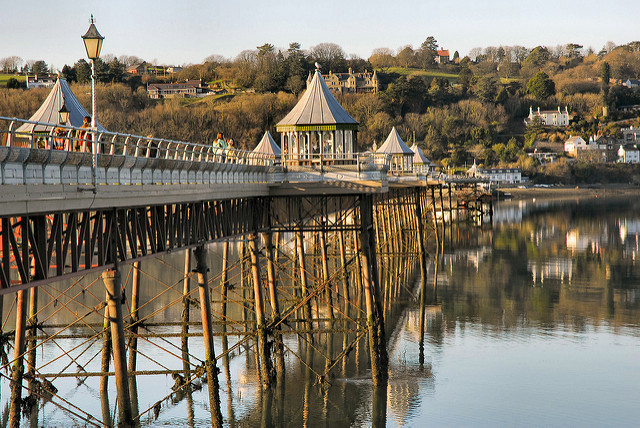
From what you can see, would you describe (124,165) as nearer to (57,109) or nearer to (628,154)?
(57,109)

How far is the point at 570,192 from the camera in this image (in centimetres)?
16050

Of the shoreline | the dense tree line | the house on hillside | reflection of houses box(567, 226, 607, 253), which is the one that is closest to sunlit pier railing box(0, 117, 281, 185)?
reflection of houses box(567, 226, 607, 253)

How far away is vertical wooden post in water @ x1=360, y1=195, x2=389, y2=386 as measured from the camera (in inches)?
901

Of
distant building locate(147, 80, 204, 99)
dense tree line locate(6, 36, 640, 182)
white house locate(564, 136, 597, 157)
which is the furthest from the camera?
white house locate(564, 136, 597, 157)

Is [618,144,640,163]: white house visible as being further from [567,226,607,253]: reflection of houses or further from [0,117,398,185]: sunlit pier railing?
[0,117,398,185]: sunlit pier railing

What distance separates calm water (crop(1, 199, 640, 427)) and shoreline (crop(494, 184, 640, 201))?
3933 inches

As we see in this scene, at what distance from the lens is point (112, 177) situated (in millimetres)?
14570

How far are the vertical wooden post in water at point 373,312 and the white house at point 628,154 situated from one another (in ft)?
595

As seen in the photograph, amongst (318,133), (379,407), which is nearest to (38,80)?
(318,133)

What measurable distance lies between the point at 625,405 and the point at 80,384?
1565 centimetres

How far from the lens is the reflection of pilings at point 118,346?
14.4m

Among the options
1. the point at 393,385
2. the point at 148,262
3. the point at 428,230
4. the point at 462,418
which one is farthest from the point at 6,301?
the point at 428,230

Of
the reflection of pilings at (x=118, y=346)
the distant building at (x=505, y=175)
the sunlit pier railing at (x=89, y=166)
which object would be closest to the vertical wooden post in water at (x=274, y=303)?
the sunlit pier railing at (x=89, y=166)

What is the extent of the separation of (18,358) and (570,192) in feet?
501
